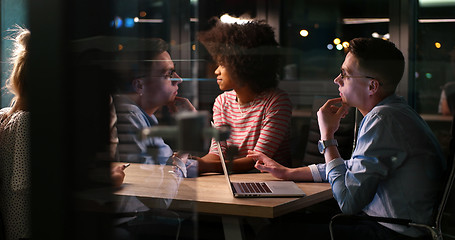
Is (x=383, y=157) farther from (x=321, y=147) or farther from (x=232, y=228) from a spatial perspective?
(x=232, y=228)

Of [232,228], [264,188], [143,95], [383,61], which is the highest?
[383,61]

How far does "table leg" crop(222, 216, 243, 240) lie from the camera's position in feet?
5.54

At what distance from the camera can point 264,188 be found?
5.78 ft

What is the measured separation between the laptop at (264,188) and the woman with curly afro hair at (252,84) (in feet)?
0.38

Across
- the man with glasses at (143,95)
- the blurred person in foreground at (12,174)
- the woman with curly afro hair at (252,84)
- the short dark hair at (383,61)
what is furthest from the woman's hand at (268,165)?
the man with glasses at (143,95)

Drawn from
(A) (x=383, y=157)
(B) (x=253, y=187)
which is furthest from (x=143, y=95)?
(A) (x=383, y=157)

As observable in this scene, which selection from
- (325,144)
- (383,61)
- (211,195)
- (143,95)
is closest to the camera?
(143,95)

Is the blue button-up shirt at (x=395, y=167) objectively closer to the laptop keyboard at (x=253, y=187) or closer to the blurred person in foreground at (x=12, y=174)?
the laptop keyboard at (x=253, y=187)

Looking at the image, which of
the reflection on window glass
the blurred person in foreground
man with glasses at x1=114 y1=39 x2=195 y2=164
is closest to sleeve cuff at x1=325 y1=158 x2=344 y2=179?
the reflection on window glass

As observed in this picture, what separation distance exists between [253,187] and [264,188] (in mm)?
39

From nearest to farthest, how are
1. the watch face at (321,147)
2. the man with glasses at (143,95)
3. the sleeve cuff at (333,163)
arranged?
the man with glasses at (143,95)
the sleeve cuff at (333,163)
the watch face at (321,147)

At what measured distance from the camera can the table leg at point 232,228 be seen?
5.54 feet

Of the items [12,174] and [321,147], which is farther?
[321,147]

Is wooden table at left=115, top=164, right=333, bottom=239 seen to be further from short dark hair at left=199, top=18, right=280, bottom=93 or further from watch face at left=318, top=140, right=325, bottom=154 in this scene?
short dark hair at left=199, top=18, right=280, bottom=93
